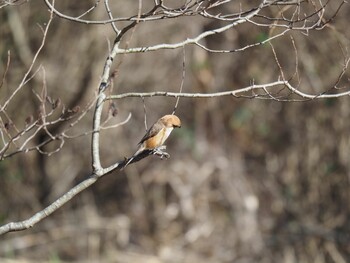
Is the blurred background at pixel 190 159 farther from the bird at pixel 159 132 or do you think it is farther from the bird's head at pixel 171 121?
the bird's head at pixel 171 121

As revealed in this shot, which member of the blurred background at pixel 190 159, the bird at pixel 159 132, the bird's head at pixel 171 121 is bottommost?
the blurred background at pixel 190 159

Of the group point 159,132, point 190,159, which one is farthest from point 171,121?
point 190,159

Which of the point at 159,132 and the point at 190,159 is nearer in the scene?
the point at 159,132

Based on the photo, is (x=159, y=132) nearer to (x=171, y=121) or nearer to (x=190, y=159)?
(x=171, y=121)

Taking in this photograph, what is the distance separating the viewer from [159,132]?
3.66 m

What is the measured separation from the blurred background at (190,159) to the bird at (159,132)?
4837 millimetres

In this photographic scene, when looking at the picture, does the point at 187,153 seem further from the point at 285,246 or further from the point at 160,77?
the point at 285,246

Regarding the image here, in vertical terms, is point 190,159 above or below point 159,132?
below

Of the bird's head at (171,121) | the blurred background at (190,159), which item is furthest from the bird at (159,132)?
the blurred background at (190,159)

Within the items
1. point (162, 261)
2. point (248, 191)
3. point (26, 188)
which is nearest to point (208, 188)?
point (248, 191)

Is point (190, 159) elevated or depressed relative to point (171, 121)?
depressed

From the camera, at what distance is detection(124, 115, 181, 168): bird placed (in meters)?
3.62

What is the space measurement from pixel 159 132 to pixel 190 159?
21.6 ft

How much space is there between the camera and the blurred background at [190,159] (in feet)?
29.3
